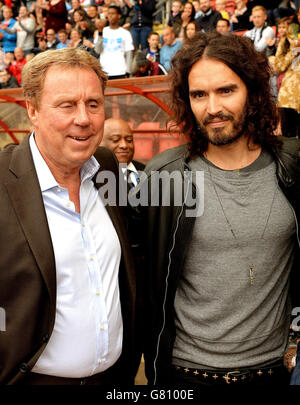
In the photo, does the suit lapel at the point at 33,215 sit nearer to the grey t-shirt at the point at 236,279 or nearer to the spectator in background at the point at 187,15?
the grey t-shirt at the point at 236,279

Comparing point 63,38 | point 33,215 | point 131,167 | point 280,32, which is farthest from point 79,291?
point 63,38

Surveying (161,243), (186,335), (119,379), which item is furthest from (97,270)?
(119,379)

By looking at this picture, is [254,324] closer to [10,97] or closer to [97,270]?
[97,270]

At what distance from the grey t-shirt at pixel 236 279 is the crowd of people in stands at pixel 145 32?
5.74 ft

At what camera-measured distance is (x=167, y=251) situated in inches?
73.5

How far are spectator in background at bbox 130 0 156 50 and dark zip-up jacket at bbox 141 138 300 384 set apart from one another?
755 centimetres

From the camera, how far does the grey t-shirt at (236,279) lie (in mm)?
1753

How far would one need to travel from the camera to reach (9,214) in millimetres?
1493

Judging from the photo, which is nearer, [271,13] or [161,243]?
[161,243]

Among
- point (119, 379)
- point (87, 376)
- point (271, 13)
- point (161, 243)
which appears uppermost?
point (271, 13)

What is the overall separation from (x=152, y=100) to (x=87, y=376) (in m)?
4.31

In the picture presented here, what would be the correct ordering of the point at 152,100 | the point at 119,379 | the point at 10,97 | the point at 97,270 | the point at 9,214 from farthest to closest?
1. the point at 10,97
2. the point at 152,100
3. the point at 119,379
4. the point at 97,270
5. the point at 9,214

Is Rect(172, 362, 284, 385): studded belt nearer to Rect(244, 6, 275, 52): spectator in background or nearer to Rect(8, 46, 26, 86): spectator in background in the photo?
Rect(244, 6, 275, 52): spectator in background

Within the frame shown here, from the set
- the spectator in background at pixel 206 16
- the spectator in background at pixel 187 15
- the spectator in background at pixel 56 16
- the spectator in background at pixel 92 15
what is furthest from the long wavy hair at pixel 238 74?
the spectator in background at pixel 56 16
